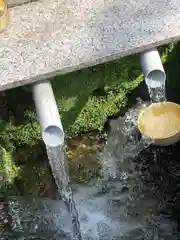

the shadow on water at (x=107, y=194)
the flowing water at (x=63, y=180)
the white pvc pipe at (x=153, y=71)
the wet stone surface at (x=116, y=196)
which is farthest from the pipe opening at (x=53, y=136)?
the wet stone surface at (x=116, y=196)

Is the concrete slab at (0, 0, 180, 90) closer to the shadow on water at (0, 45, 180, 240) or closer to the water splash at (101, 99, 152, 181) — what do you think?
the shadow on water at (0, 45, 180, 240)

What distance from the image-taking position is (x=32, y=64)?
3.54m

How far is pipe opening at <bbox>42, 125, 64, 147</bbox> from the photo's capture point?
325 cm

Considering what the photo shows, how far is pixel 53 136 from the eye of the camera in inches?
129

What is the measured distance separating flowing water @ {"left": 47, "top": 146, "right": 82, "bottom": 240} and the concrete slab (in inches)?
21.1

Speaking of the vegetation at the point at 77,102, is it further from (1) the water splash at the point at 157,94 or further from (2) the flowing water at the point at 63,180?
(2) the flowing water at the point at 63,180

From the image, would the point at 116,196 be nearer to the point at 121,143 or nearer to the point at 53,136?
the point at 121,143

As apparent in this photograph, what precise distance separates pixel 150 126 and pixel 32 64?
1057mm

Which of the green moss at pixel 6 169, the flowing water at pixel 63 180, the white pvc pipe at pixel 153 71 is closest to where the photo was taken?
the white pvc pipe at pixel 153 71

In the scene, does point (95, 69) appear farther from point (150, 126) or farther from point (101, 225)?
A: point (101, 225)

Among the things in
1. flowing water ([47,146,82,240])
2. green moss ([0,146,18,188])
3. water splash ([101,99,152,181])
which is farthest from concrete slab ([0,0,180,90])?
water splash ([101,99,152,181])

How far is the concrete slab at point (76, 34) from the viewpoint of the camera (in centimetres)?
352

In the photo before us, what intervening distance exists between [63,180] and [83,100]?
660 millimetres

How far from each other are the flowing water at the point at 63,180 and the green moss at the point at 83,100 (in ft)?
1.54
